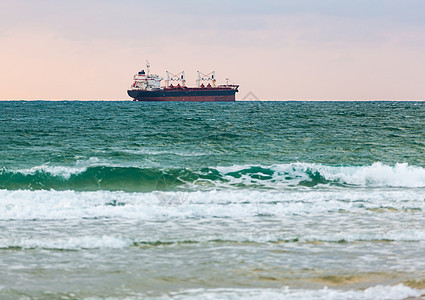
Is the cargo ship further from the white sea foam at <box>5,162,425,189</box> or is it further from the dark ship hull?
the white sea foam at <box>5,162,425,189</box>

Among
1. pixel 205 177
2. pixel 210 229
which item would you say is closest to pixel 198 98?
pixel 205 177

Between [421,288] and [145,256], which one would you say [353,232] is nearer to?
[421,288]

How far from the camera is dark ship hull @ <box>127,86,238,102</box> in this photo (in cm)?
16412

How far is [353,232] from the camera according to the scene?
10.8 metres


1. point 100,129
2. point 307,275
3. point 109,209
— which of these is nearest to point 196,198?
point 109,209

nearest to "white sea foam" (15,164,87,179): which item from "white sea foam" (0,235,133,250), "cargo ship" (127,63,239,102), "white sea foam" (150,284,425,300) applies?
"white sea foam" (0,235,133,250)

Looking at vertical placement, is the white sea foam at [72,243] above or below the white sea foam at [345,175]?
below

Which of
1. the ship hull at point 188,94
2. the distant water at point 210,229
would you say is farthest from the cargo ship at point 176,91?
the distant water at point 210,229

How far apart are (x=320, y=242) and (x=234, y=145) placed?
21867 millimetres

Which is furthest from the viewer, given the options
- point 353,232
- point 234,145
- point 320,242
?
point 234,145

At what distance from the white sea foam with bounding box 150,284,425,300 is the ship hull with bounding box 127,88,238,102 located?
15747 cm

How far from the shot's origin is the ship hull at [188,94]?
538 ft

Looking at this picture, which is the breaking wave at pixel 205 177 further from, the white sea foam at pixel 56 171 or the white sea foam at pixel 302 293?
the white sea foam at pixel 302 293

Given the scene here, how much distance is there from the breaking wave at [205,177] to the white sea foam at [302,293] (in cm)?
1151
